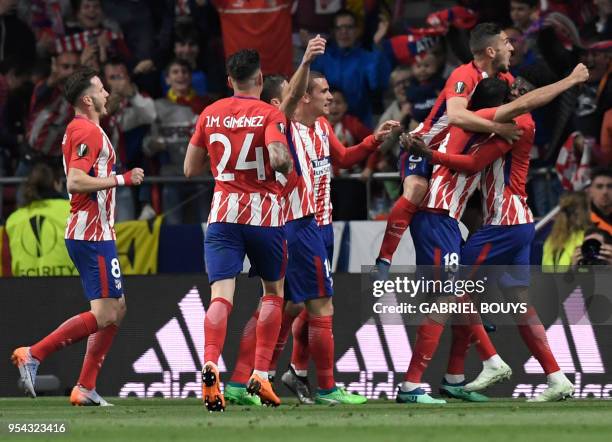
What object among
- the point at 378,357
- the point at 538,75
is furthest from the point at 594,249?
the point at 378,357

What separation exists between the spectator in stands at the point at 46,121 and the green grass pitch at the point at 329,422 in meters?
5.41

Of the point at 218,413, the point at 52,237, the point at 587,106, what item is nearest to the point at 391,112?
the point at 587,106

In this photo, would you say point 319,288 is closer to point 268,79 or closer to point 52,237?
point 268,79

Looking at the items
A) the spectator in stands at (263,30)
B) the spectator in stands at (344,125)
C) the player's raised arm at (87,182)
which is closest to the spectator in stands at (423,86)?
the spectator in stands at (344,125)

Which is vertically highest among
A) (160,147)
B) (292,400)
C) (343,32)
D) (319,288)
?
(343,32)

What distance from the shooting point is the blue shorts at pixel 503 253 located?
1129cm

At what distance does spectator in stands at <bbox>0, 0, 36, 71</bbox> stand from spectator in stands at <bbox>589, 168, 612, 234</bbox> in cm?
703

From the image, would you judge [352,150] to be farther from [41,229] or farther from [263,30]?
[263,30]

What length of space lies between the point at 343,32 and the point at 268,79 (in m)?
4.74

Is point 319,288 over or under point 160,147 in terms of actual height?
under

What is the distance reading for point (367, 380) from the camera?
12.4 metres

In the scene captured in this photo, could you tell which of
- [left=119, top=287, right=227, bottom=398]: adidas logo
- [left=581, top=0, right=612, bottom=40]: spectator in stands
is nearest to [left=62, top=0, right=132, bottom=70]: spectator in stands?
[left=119, top=287, right=227, bottom=398]: adidas logo

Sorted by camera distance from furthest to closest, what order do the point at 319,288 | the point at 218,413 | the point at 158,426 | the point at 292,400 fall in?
the point at 292,400 → the point at 319,288 → the point at 218,413 → the point at 158,426

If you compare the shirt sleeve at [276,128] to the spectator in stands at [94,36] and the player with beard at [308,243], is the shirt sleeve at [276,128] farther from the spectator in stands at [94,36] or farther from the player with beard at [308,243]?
the spectator in stands at [94,36]
